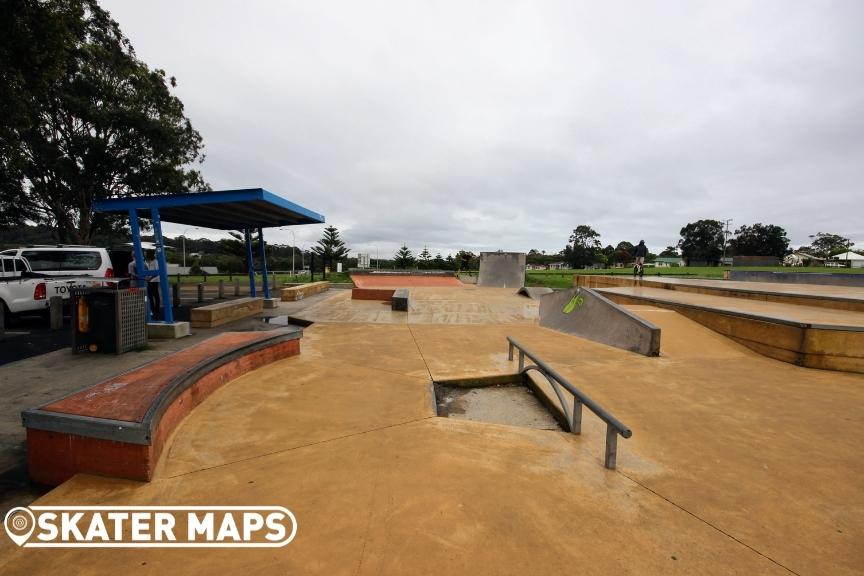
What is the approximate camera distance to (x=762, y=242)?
3524 inches

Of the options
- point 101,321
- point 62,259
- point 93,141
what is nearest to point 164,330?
point 101,321

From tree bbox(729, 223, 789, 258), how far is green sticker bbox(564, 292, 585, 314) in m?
107

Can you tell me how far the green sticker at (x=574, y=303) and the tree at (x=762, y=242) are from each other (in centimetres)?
10733

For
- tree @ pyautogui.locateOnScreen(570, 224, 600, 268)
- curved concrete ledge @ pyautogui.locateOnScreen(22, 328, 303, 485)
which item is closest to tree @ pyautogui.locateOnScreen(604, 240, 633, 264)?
tree @ pyautogui.locateOnScreen(570, 224, 600, 268)

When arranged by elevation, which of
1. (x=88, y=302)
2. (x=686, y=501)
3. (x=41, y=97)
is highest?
(x=41, y=97)

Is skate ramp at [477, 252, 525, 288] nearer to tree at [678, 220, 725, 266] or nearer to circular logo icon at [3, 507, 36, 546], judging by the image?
circular logo icon at [3, 507, 36, 546]

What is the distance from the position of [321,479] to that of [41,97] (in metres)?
22.6

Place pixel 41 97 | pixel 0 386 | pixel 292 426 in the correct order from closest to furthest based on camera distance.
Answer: pixel 292 426 → pixel 0 386 → pixel 41 97

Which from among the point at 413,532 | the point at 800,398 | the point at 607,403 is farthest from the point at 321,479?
the point at 800,398

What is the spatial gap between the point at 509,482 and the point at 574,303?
747cm

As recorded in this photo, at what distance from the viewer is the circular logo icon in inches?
79.9

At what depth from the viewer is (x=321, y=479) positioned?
8.33ft

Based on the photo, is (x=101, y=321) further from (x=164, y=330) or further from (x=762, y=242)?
(x=762, y=242)

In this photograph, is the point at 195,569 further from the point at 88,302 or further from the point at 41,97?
the point at 41,97
